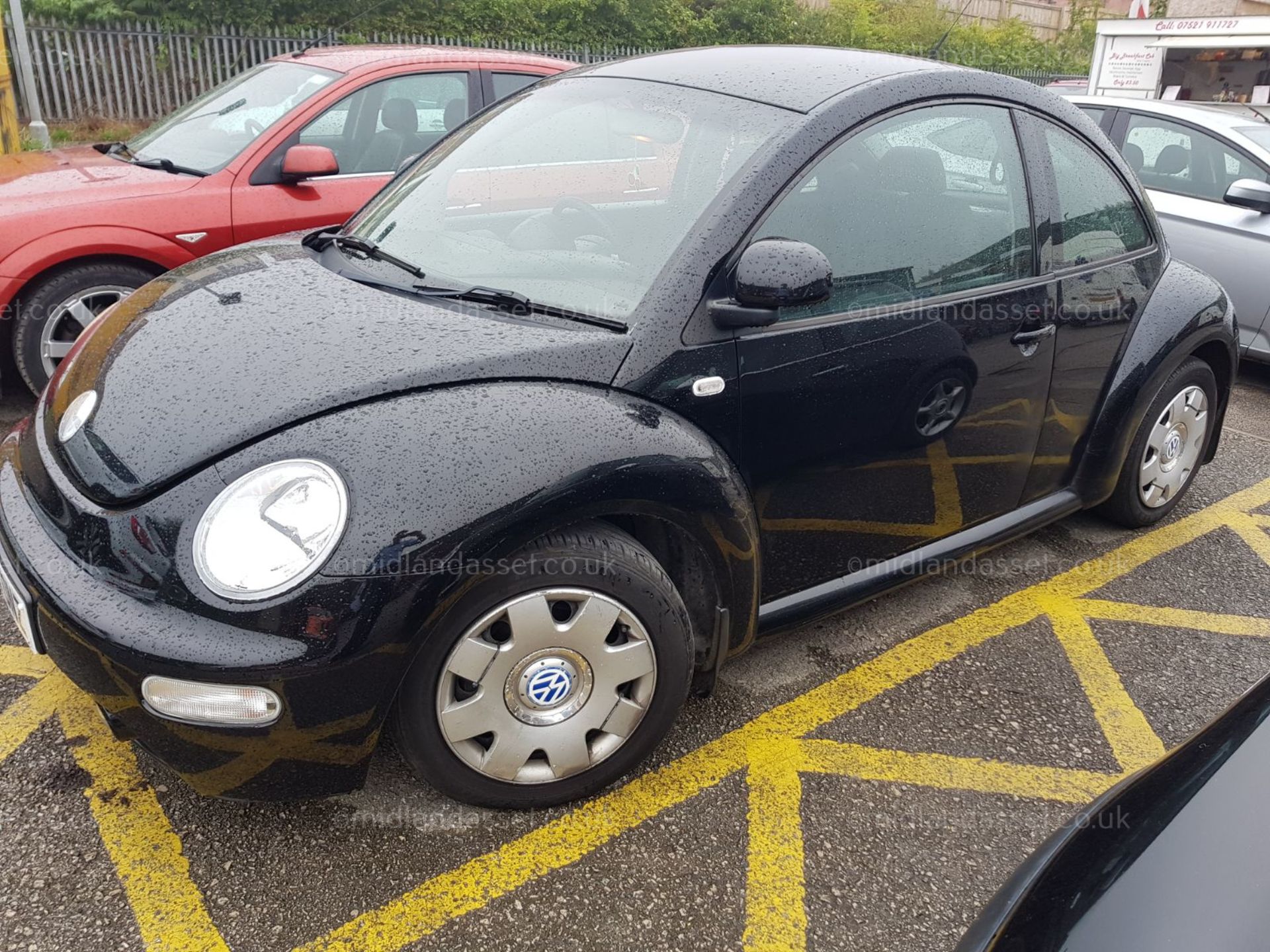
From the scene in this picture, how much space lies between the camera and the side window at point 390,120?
15.4 feet

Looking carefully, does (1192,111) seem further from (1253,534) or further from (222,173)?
(222,173)

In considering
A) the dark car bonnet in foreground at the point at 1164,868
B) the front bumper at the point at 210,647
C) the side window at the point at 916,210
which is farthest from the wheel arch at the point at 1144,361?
the front bumper at the point at 210,647

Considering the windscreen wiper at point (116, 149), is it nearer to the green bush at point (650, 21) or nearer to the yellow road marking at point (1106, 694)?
the yellow road marking at point (1106, 694)

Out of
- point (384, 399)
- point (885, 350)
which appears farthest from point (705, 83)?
point (384, 399)

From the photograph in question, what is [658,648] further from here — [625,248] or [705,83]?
[705,83]

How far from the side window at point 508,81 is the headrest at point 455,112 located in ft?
0.61

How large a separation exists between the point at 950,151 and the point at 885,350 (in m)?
0.71

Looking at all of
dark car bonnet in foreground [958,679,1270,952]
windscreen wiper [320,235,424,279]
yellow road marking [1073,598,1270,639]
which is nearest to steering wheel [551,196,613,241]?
windscreen wiper [320,235,424,279]

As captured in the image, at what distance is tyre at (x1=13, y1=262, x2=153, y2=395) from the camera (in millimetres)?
4043

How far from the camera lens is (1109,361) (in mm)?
3221

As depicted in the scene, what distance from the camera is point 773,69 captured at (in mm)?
2686

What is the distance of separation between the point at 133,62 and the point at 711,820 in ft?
47.6

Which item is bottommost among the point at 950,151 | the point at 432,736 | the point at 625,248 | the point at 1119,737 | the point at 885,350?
the point at 1119,737

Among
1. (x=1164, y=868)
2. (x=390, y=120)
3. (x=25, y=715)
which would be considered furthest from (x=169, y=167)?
(x=1164, y=868)
